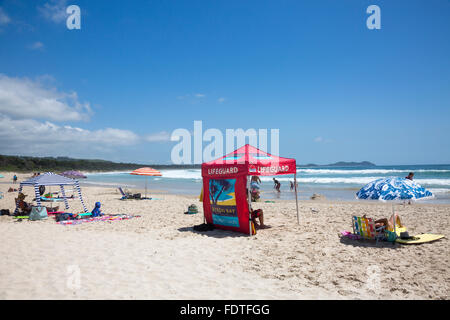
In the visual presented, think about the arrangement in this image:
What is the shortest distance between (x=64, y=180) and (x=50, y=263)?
23.9 feet

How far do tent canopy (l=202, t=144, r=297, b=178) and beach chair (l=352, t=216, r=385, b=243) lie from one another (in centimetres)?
231

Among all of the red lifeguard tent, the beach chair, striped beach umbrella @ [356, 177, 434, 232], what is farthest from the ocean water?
striped beach umbrella @ [356, 177, 434, 232]

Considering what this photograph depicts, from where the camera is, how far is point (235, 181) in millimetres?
7969

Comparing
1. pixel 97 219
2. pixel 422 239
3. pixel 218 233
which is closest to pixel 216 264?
pixel 218 233

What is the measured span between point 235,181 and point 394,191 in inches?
145

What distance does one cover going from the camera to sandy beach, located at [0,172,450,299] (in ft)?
14.4

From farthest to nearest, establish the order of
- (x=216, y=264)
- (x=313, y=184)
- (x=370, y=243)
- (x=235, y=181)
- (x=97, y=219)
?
(x=313, y=184)
(x=97, y=219)
(x=235, y=181)
(x=370, y=243)
(x=216, y=264)

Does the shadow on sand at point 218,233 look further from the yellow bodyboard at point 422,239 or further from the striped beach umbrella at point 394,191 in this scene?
the yellow bodyboard at point 422,239

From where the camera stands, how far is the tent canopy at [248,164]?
303 inches

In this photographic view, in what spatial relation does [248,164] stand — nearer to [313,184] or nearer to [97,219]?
[97,219]

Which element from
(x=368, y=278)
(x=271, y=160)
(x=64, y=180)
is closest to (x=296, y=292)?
(x=368, y=278)

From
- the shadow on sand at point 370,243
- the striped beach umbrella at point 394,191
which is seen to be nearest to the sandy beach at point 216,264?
the shadow on sand at point 370,243
